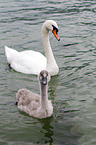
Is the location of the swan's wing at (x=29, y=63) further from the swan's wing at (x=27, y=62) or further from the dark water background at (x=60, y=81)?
the dark water background at (x=60, y=81)

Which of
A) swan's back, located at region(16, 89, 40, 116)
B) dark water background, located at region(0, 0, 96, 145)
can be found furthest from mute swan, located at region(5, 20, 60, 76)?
swan's back, located at region(16, 89, 40, 116)

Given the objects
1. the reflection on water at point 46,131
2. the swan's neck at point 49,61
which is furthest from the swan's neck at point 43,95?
the swan's neck at point 49,61

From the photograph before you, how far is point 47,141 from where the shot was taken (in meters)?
6.25

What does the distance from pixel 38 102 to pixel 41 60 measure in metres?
2.83

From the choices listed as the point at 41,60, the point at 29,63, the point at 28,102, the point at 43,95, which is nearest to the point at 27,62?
A: the point at 29,63

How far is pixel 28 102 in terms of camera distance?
7629 millimetres

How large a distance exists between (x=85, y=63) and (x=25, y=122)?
4.36 metres

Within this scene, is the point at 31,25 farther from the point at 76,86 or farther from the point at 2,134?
the point at 2,134

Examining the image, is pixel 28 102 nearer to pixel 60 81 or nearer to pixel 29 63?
pixel 60 81

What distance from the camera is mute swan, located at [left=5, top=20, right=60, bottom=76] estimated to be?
9594 mm

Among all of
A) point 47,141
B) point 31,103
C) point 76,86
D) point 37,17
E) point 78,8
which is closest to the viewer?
point 47,141

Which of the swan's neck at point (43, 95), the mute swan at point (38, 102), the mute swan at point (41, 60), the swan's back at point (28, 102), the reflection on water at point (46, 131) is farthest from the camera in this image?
the mute swan at point (41, 60)

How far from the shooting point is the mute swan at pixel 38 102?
6.77 m

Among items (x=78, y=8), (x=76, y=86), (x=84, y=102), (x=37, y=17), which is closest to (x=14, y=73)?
(x=76, y=86)
